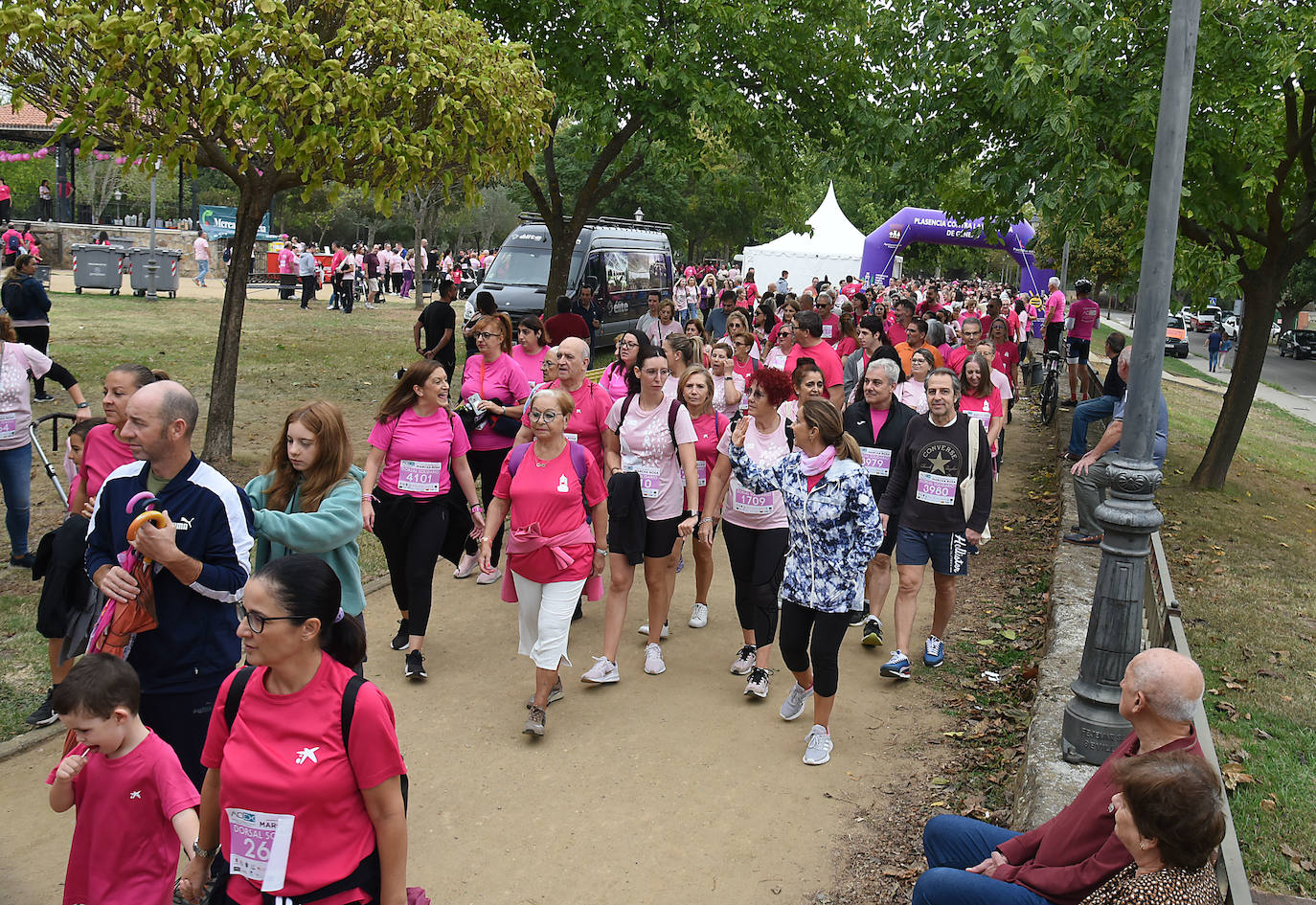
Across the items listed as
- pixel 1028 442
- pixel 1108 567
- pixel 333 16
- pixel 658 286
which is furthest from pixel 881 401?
pixel 658 286

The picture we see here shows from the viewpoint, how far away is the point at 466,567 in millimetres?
8625

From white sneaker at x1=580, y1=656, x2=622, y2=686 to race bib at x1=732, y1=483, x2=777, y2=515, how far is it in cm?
121

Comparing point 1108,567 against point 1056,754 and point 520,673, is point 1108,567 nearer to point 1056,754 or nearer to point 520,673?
point 1056,754

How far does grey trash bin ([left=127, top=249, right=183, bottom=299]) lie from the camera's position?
2768 cm

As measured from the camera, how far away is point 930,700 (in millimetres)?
6508

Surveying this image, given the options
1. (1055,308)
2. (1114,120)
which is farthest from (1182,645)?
(1055,308)

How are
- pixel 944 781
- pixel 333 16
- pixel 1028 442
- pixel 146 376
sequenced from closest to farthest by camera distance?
1. pixel 146 376
2. pixel 944 781
3. pixel 333 16
4. pixel 1028 442

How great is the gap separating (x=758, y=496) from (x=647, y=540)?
2.58 ft

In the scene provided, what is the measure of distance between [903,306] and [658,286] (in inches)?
448

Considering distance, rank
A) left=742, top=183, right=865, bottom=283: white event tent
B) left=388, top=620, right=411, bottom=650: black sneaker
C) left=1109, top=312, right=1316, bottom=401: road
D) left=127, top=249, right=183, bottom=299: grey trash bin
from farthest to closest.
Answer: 1. left=742, top=183, right=865, bottom=283: white event tent
2. left=1109, top=312, right=1316, bottom=401: road
3. left=127, top=249, right=183, bottom=299: grey trash bin
4. left=388, top=620, right=411, bottom=650: black sneaker

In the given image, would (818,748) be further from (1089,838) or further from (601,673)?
(1089,838)

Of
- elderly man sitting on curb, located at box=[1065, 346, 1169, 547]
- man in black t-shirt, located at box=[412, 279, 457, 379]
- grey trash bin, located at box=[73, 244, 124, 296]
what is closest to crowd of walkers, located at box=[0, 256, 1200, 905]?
elderly man sitting on curb, located at box=[1065, 346, 1169, 547]

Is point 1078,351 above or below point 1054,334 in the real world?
below

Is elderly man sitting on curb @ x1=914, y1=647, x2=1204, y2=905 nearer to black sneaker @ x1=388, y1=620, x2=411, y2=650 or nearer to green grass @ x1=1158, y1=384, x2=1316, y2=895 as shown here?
green grass @ x1=1158, y1=384, x2=1316, y2=895
